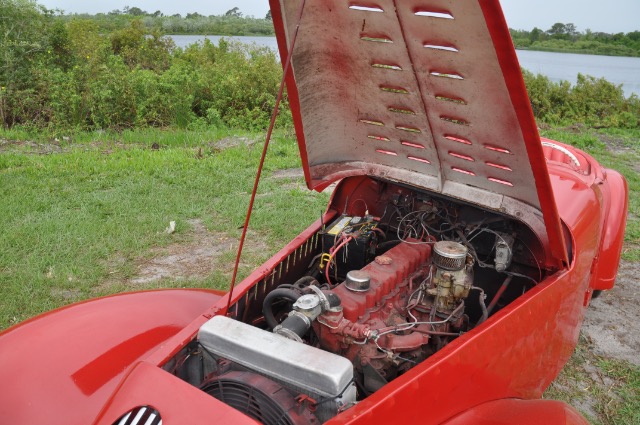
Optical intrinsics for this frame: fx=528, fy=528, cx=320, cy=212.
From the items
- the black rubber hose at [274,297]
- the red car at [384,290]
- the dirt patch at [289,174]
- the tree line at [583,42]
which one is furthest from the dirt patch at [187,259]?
the tree line at [583,42]

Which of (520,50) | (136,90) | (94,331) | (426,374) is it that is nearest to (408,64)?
(426,374)

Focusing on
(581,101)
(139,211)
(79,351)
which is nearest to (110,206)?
(139,211)

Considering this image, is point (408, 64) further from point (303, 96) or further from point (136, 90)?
point (136, 90)

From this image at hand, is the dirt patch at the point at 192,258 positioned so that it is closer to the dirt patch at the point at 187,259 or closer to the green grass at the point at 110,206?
the dirt patch at the point at 187,259

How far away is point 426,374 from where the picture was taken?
6.61 feet

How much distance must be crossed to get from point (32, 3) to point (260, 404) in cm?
1342

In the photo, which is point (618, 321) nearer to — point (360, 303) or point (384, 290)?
point (384, 290)

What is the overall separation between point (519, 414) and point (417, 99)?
146 cm

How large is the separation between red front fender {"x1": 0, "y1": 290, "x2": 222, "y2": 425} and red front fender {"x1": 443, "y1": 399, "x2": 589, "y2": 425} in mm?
1526

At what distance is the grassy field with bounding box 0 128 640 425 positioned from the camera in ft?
14.4

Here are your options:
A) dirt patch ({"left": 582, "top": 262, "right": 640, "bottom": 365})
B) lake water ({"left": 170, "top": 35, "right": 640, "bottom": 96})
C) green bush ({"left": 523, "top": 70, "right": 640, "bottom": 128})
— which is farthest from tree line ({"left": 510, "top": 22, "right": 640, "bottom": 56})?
dirt patch ({"left": 582, "top": 262, "right": 640, "bottom": 365})

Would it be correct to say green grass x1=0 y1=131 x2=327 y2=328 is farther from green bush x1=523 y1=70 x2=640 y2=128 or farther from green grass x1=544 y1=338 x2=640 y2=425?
green bush x1=523 y1=70 x2=640 y2=128

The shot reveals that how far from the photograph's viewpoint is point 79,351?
2553 millimetres

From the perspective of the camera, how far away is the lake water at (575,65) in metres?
14.7
